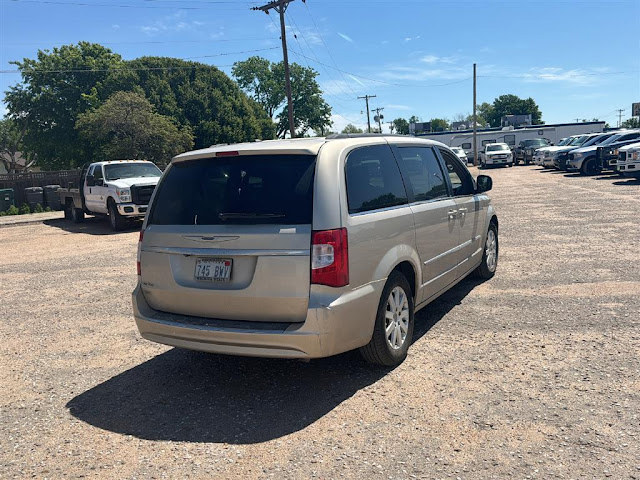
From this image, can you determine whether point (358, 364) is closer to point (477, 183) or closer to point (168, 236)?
point (168, 236)

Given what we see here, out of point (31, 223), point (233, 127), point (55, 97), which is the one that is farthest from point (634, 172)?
point (55, 97)

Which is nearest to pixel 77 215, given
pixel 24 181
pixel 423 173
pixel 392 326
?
pixel 24 181

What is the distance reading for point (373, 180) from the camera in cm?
433

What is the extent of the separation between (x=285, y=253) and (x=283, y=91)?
76.3m

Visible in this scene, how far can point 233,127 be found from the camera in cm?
5419

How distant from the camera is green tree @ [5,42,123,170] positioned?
48.4 meters

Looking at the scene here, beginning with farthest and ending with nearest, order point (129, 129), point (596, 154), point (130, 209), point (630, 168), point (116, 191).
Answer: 1. point (129, 129)
2. point (596, 154)
3. point (630, 168)
4. point (116, 191)
5. point (130, 209)

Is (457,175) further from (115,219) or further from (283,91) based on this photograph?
(283,91)

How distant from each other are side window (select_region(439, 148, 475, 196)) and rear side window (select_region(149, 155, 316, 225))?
246cm

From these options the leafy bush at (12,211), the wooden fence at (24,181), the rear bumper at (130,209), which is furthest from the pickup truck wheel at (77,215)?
the wooden fence at (24,181)

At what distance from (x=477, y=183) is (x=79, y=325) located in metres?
4.82

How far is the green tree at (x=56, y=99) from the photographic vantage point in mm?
48375

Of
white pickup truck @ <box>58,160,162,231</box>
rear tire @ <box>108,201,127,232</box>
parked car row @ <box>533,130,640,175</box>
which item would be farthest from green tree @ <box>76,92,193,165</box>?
parked car row @ <box>533,130,640,175</box>

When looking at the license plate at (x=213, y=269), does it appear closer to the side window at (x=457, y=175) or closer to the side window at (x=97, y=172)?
the side window at (x=457, y=175)
